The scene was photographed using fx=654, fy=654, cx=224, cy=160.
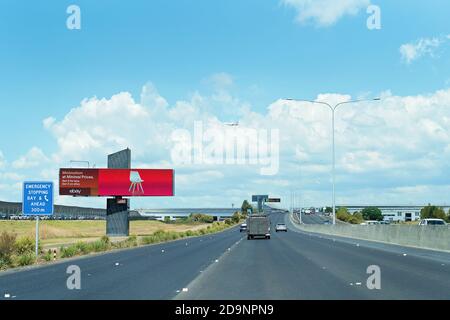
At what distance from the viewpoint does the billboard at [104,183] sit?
85.5 m

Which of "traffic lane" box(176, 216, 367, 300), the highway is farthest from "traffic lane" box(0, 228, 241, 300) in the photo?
"traffic lane" box(176, 216, 367, 300)

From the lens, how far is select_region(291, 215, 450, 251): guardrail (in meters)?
35.8

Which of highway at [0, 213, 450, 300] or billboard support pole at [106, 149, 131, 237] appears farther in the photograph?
billboard support pole at [106, 149, 131, 237]

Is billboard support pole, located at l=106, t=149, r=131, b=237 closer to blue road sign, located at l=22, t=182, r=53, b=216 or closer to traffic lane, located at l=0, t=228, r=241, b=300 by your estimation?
blue road sign, located at l=22, t=182, r=53, b=216

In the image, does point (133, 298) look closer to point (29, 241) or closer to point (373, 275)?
point (373, 275)

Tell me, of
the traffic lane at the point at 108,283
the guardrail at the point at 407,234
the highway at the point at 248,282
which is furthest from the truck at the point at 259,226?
the traffic lane at the point at 108,283

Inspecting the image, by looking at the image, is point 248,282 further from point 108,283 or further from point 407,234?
point 407,234

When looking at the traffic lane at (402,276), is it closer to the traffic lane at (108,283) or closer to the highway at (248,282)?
the highway at (248,282)

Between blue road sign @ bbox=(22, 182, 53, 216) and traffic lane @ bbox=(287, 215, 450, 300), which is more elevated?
blue road sign @ bbox=(22, 182, 53, 216)

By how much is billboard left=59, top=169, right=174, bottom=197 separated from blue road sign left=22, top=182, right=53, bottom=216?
164ft

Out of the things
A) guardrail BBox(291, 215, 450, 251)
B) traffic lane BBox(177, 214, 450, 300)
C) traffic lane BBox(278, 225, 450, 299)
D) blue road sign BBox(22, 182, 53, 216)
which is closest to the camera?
traffic lane BBox(177, 214, 450, 300)

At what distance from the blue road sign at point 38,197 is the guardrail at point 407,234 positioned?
21194mm
